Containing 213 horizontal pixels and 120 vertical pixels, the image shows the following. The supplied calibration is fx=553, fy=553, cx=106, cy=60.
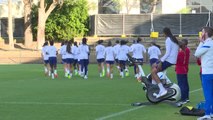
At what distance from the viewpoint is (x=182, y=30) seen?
175ft

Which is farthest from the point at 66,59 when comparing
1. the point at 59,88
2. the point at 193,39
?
the point at 193,39

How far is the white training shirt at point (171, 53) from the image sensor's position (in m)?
15.1

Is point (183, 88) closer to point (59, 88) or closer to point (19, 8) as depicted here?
point (59, 88)

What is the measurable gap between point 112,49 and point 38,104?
13534 millimetres

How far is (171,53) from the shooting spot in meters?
15.1

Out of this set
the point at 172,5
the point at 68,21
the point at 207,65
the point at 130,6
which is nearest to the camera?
the point at 207,65

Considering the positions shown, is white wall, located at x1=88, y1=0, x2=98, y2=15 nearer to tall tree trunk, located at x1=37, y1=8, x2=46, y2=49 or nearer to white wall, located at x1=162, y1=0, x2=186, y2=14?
white wall, located at x1=162, y1=0, x2=186, y2=14

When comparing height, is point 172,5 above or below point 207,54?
above

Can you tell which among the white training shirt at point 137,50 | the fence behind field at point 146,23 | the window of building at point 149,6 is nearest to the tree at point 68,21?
the fence behind field at point 146,23

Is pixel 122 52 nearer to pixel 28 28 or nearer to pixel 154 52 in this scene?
pixel 154 52

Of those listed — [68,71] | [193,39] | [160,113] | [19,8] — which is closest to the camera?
[160,113]

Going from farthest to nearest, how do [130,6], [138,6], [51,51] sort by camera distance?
[138,6] < [130,6] < [51,51]

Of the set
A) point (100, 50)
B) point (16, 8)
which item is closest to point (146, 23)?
point (16, 8)

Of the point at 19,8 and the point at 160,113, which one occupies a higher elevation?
the point at 19,8
